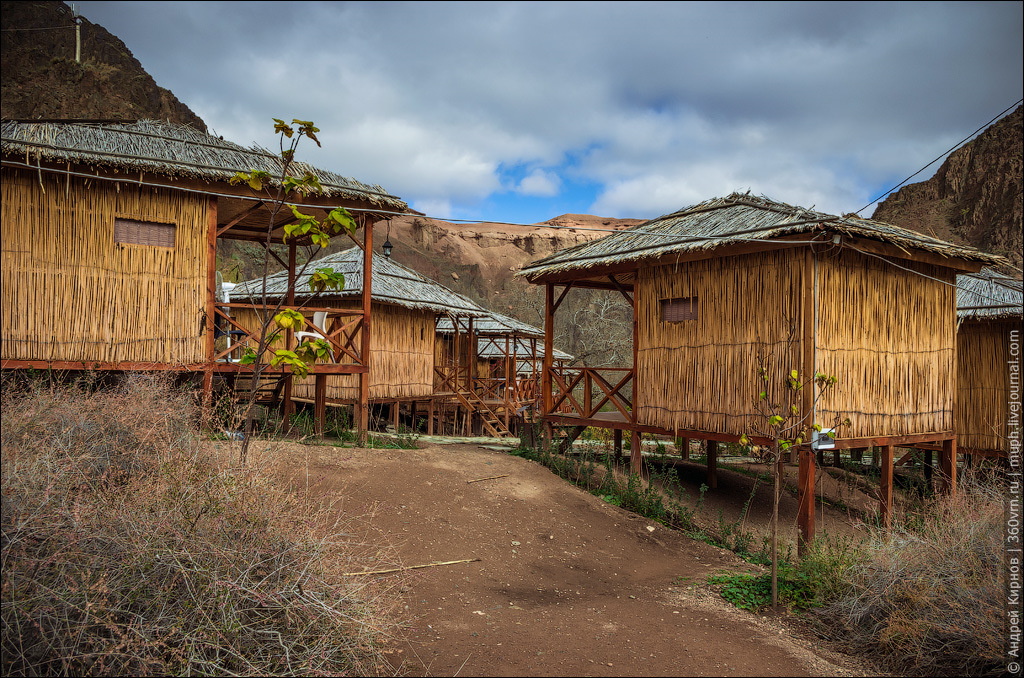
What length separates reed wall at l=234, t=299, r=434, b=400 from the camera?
14687mm

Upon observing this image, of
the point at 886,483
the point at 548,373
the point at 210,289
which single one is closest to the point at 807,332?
the point at 886,483

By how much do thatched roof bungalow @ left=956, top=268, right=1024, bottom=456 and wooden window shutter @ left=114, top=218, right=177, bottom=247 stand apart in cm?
1254

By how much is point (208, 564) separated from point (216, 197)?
6.70 m

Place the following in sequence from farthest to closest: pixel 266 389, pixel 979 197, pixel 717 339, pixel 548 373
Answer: pixel 979 197, pixel 266 389, pixel 548 373, pixel 717 339

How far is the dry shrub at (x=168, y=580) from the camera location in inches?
142

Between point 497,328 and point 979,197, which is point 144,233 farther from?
point 979,197

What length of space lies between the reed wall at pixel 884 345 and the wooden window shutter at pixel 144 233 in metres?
8.33

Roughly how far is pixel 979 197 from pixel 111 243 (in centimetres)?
2960

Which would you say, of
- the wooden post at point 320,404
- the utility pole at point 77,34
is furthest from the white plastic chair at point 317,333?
the utility pole at point 77,34

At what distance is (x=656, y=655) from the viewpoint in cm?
462

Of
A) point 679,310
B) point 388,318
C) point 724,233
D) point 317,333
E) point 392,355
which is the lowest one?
point 392,355

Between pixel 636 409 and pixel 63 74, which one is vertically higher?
pixel 63 74

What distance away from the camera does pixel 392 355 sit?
51.8 feet

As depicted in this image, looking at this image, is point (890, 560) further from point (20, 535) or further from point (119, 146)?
point (119, 146)
